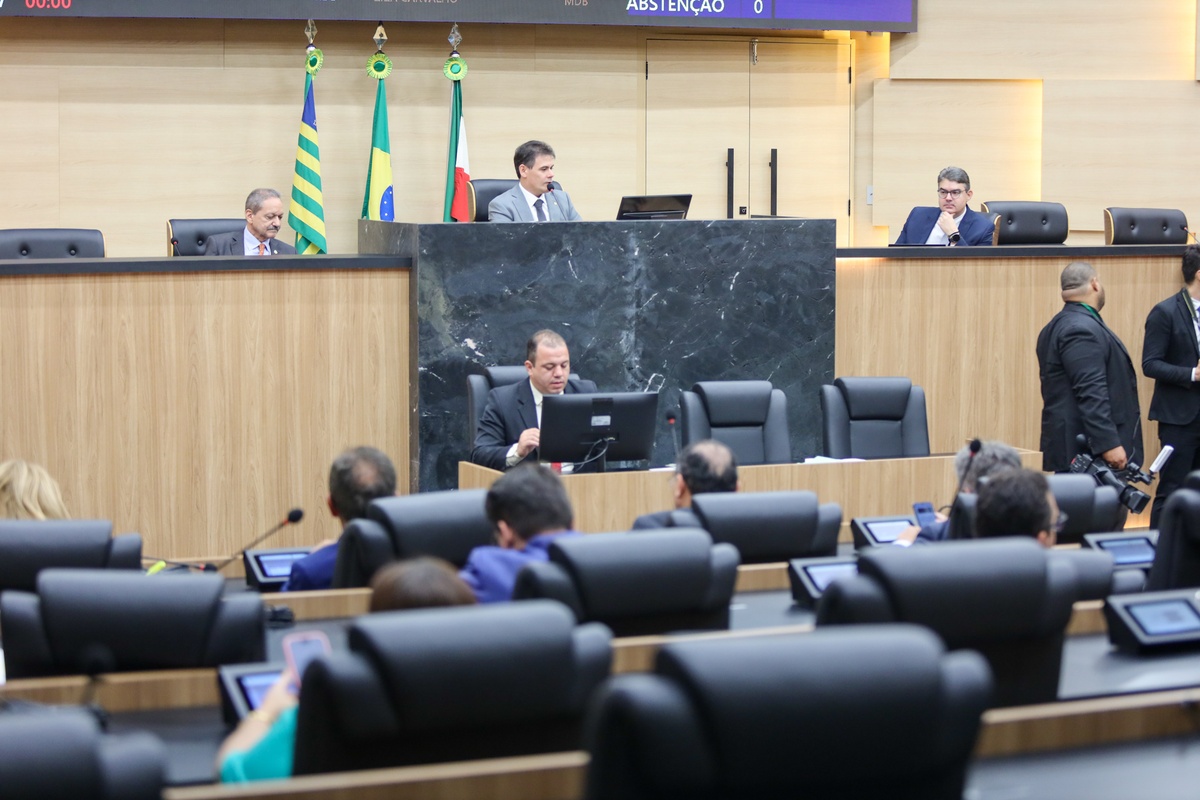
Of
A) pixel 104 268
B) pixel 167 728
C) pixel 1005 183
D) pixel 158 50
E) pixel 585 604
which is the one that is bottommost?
pixel 167 728

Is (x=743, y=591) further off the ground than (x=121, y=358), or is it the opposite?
(x=121, y=358)

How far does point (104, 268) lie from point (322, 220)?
2.38m

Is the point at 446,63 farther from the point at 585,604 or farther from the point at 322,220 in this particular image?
the point at 585,604

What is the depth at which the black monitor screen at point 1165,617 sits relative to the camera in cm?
308

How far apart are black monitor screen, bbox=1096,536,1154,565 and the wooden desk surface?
1377 millimetres

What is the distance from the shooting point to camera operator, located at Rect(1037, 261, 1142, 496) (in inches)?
259

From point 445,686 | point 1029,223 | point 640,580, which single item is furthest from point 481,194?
point 445,686

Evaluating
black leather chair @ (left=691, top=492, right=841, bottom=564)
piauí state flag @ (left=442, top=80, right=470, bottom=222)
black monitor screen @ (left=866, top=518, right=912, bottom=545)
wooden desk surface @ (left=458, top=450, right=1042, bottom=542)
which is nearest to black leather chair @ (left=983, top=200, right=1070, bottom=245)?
wooden desk surface @ (left=458, top=450, right=1042, bottom=542)

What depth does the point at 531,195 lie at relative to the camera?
754 centimetres

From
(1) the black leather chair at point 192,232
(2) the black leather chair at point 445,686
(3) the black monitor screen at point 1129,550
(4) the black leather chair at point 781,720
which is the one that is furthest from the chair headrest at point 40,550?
(1) the black leather chair at point 192,232

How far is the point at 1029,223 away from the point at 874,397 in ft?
8.90

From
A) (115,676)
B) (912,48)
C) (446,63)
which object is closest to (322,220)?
(446,63)

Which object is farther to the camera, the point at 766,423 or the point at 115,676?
the point at 766,423

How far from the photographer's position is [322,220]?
8805mm
